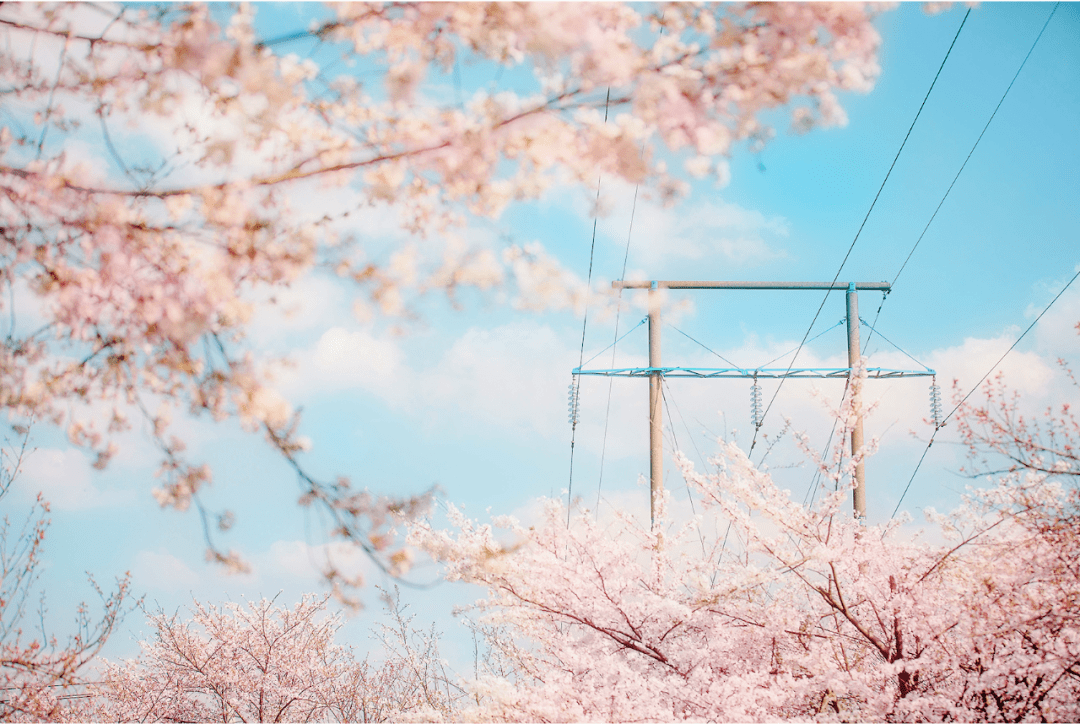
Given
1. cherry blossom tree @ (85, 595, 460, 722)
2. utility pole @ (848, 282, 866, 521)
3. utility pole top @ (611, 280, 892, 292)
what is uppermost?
utility pole top @ (611, 280, 892, 292)

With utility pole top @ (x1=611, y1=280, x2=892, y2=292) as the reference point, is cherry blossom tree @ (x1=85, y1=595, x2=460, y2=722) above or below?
below

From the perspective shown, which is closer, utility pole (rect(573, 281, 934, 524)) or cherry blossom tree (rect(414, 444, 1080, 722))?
cherry blossom tree (rect(414, 444, 1080, 722))

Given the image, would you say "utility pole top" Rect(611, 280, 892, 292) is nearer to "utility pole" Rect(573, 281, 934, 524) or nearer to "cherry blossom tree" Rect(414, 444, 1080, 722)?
"utility pole" Rect(573, 281, 934, 524)

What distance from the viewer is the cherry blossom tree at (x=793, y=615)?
12.9 feet

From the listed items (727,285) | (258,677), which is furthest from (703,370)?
(258,677)

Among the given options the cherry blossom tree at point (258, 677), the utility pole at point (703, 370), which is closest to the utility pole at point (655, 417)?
the utility pole at point (703, 370)

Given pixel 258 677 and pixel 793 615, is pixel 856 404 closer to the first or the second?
pixel 793 615

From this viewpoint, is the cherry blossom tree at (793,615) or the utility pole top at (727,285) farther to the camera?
the utility pole top at (727,285)

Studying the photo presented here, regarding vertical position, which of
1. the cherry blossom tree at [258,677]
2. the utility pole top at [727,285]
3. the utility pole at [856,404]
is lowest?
the cherry blossom tree at [258,677]

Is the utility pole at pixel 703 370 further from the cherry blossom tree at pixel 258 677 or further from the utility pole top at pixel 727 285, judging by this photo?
the cherry blossom tree at pixel 258 677

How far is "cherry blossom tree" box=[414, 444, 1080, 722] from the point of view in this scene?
393cm

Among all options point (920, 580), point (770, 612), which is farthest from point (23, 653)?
point (920, 580)

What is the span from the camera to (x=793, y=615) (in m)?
5.04

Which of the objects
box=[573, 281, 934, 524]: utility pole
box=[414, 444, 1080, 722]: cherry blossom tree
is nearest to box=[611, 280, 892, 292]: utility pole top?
box=[573, 281, 934, 524]: utility pole
